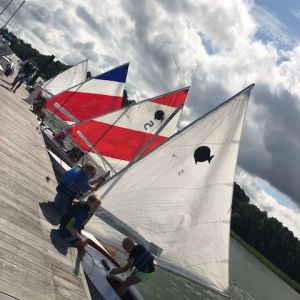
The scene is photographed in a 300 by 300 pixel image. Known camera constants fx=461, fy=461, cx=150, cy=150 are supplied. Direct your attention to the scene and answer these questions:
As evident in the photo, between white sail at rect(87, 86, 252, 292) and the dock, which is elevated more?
white sail at rect(87, 86, 252, 292)

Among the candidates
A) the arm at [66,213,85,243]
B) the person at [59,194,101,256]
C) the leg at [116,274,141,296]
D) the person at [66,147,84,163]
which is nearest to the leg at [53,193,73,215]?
the person at [59,194,101,256]

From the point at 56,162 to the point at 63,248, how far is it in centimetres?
983

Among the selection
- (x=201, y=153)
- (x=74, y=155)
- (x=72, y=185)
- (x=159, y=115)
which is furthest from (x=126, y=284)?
(x=74, y=155)

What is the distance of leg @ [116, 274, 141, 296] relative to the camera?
32.8 ft

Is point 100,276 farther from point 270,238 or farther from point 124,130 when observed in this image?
point 270,238

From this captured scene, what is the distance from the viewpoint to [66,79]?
1164 inches

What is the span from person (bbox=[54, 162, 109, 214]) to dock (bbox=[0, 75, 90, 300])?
330mm

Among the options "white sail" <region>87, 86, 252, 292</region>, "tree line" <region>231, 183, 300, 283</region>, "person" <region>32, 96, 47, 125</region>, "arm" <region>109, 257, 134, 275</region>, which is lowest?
"arm" <region>109, 257, 134, 275</region>

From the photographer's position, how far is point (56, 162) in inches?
741

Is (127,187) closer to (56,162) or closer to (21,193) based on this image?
(21,193)

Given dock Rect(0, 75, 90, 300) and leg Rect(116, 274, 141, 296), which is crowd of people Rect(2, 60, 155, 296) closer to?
leg Rect(116, 274, 141, 296)

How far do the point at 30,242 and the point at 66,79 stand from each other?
22.4m

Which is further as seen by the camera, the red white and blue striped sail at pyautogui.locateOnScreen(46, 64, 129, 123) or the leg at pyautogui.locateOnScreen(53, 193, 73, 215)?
the red white and blue striped sail at pyautogui.locateOnScreen(46, 64, 129, 123)

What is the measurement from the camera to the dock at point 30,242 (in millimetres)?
6926
